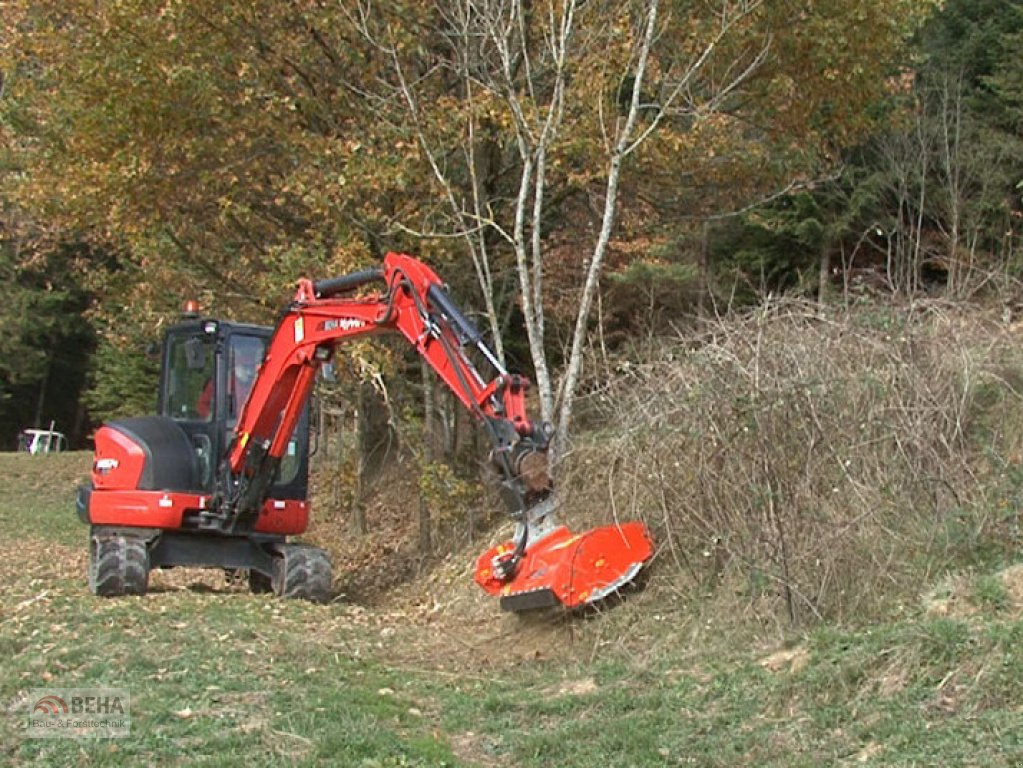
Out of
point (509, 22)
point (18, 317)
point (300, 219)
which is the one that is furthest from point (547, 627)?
point (18, 317)

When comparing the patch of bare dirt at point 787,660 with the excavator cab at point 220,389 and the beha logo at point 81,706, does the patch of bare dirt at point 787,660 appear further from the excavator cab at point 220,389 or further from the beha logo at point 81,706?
the excavator cab at point 220,389

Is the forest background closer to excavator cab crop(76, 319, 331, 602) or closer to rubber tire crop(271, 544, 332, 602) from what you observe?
excavator cab crop(76, 319, 331, 602)

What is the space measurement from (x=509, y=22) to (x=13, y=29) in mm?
6260

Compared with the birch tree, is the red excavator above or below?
below

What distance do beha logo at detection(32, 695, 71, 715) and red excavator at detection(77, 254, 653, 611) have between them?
336 centimetres

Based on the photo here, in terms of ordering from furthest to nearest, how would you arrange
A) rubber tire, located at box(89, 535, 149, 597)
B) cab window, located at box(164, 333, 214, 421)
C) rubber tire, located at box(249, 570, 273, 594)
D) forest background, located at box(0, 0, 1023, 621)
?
1. rubber tire, located at box(249, 570, 273, 594)
2. cab window, located at box(164, 333, 214, 421)
3. rubber tire, located at box(89, 535, 149, 597)
4. forest background, located at box(0, 0, 1023, 621)

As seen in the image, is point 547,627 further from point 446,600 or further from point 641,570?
point 446,600

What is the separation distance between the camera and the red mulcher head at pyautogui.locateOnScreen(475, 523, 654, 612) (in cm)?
889

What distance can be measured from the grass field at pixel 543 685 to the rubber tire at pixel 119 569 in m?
0.91

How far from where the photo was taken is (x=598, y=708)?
23.5ft

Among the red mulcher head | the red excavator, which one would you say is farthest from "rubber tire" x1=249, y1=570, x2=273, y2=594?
the red mulcher head

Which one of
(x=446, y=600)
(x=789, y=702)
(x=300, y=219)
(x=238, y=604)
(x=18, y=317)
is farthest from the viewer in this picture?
(x=18, y=317)

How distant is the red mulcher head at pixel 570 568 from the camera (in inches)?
350

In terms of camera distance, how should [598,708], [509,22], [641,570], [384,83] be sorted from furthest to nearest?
1. [384,83]
2. [509,22]
3. [641,570]
4. [598,708]
